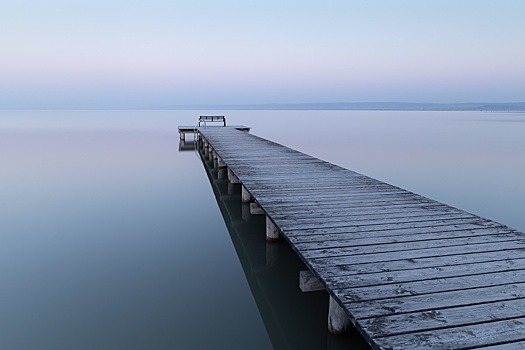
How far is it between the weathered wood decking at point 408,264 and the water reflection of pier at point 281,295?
73cm

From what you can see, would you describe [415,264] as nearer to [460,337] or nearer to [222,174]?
[460,337]

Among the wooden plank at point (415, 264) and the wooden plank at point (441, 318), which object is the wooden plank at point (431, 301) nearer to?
the wooden plank at point (441, 318)

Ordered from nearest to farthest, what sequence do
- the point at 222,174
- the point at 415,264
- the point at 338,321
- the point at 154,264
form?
the point at 415,264 < the point at 338,321 < the point at 154,264 < the point at 222,174

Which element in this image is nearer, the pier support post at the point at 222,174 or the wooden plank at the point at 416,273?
the wooden plank at the point at 416,273

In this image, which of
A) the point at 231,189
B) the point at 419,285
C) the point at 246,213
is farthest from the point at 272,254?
the point at 231,189

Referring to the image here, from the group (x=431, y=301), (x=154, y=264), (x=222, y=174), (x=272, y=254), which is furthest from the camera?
(x=222, y=174)

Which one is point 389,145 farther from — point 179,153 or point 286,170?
point 286,170

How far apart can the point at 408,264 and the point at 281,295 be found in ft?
5.67

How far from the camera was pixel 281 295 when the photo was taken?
4.36 metres

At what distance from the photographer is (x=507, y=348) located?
2014 millimetres

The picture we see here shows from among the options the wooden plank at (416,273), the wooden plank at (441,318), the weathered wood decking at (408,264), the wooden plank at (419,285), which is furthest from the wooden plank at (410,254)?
the wooden plank at (441,318)

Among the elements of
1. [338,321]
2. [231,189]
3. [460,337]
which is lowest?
[231,189]

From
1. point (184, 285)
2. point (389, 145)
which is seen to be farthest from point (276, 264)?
point (389, 145)

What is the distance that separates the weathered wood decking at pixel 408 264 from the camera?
86.2 inches
